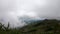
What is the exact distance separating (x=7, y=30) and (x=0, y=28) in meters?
0.20

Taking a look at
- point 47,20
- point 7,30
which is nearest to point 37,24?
point 47,20

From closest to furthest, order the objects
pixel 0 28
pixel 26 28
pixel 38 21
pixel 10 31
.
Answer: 1. pixel 10 31
2. pixel 0 28
3. pixel 26 28
4. pixel 38 21

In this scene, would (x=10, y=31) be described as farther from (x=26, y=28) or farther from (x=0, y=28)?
(x=26, y=28)

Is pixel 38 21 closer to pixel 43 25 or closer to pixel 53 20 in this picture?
pixel 43 25

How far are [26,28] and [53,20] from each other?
88cm

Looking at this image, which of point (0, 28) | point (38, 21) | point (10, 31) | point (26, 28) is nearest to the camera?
point (10, 31)

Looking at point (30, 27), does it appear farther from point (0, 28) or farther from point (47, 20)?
point (0, 28)

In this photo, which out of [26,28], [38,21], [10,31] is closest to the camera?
[10,31]

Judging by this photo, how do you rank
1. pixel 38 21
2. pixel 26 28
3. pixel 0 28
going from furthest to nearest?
1. pixel 38 21
2. pixel 26 28
3. pixel 0 28

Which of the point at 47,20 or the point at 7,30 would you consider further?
the point at 47,20

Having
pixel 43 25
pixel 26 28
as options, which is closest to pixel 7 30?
pixel 26 28

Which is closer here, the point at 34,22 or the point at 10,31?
the point at 10,31

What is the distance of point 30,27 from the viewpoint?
3.92 metres

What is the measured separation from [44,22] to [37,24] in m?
0.30
